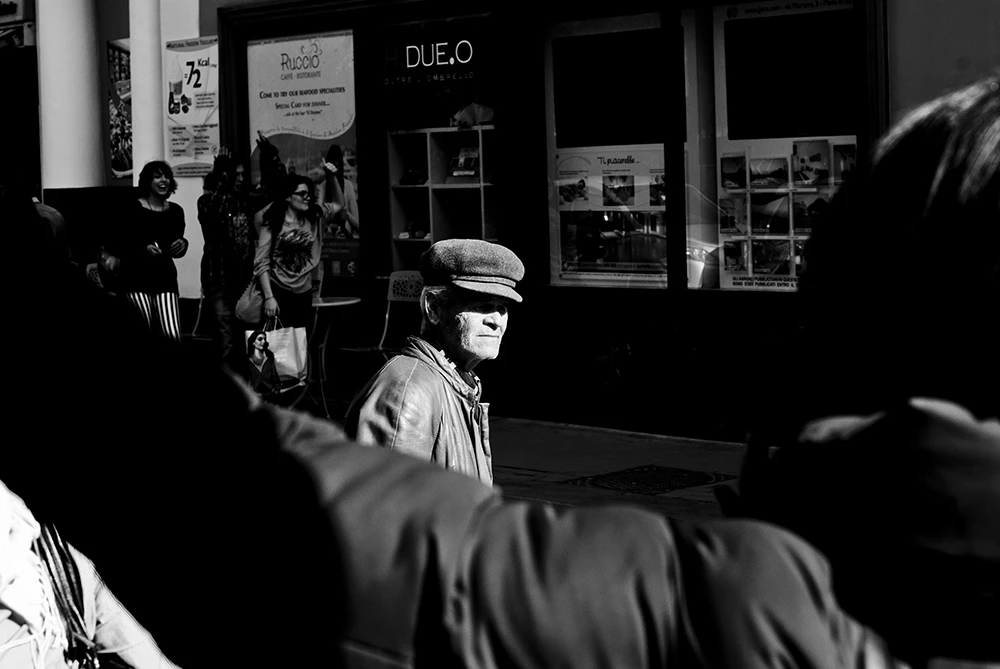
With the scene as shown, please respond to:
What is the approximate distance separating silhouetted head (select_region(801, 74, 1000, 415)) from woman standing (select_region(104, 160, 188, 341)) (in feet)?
36.8

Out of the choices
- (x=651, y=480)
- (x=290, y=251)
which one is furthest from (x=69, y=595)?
(x=290, y=251)

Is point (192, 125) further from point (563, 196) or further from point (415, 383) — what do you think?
point (415, 383)

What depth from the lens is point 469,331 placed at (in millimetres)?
4742

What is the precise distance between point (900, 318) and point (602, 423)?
1031 centimetres

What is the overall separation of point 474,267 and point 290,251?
6900mm

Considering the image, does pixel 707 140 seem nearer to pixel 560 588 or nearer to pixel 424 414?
pixel 424 414

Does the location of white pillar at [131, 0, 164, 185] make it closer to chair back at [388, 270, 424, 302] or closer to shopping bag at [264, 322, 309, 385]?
chair back at [388, 270, 424, 302]

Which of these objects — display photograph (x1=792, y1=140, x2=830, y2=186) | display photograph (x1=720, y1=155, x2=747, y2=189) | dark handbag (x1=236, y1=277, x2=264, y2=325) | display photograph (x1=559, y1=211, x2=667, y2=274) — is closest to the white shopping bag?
A: dark handbag (x1=236, y1=277, x2=264, y2=325)

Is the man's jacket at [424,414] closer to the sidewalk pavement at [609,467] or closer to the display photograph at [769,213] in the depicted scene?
the sidewalk pavement at [609,467]

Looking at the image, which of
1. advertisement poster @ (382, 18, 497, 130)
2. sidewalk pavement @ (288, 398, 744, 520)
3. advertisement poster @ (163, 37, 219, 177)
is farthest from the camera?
advertisement poster @ (163, 37, 219, 177)

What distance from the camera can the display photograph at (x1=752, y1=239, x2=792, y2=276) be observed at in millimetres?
10727

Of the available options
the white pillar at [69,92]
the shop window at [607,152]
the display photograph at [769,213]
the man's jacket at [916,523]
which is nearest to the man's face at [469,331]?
the man's jacket at [916,523]

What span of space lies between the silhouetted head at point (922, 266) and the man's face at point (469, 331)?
336cm

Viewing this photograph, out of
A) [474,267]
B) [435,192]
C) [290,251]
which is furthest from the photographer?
[435,192]
